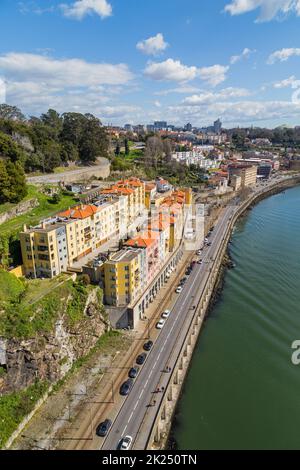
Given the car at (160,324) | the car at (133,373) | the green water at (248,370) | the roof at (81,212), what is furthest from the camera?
the roof at (81,212)

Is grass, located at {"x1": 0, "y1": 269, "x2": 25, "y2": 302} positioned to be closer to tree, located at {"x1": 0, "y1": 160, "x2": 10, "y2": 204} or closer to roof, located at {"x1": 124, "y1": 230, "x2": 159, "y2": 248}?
tree, located at {"x1": 0, "y1": 160, "x2": 10, "y2": 204}

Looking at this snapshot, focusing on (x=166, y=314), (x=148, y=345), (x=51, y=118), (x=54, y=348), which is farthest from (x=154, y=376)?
(x=51, y=118)

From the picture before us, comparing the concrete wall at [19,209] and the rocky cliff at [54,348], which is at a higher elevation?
the concrete wall at [19,209]

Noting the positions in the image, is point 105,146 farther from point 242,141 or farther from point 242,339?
point 242,141

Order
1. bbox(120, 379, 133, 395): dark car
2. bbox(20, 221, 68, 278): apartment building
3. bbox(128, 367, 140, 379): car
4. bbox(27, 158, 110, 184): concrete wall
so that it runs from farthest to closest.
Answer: bbox(27, 158, 110, 184): concrete wall < bbox(20, 221, 68, 278): apartment building < bbox(128, 367, 140, 379): car < bbox(120, 379, 133, 395): dark car

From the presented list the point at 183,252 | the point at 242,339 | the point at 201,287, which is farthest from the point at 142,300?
the point at 183,252

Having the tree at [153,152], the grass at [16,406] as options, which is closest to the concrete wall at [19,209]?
the grass at [16,406]

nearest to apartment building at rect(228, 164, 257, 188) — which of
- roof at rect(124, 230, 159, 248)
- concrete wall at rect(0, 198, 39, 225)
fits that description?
roof at rect(124, 230, 159, 248)

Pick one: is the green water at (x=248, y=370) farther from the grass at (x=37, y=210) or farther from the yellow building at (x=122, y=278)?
the grass at (x=37, y=210)
